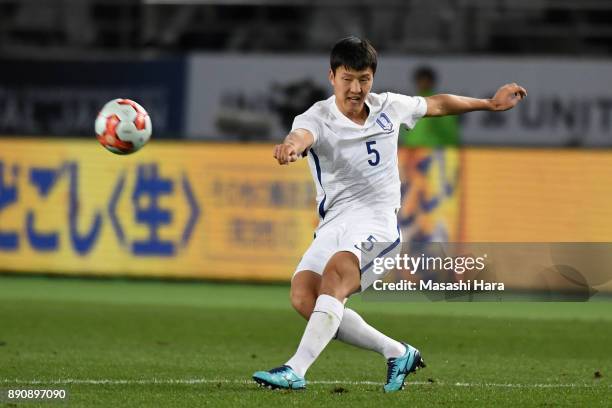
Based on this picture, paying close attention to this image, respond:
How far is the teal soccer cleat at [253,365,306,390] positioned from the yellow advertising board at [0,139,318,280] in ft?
26.5

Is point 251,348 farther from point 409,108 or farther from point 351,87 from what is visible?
point 351,87

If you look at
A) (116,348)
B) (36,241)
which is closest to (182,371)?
(116,348)

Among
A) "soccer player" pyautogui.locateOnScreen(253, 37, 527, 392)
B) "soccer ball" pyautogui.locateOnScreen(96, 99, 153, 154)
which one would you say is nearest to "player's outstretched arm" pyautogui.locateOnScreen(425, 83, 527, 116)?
"soccer player" pyautogui.locateOnScreen(253, 37, 527, 392)

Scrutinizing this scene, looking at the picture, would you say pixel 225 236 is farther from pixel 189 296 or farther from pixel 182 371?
pixel 182 371

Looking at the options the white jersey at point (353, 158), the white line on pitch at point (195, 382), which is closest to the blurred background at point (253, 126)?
the white line on pitch at point (195, 382)

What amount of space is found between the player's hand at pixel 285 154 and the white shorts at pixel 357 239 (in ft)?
2.83

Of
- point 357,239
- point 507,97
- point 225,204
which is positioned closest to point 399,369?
point 357,239

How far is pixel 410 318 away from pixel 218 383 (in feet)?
16.7

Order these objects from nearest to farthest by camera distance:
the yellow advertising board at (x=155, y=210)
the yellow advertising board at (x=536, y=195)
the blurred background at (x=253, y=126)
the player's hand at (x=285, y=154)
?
the player's hand at (x=285, y=154)
the yellow advertising board at (x=536, y=195)
the blurred background at (x=253, y=126)
the yellow advertising board at (x=155, y=210)

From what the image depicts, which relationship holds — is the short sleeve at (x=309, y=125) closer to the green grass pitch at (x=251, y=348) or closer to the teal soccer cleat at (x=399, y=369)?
the teal soccer cleat at (x=399, y=369)

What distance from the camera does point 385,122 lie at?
8.05 m

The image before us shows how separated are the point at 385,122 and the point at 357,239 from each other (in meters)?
0.72

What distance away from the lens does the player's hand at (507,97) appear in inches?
329

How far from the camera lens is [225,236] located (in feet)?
51.8
